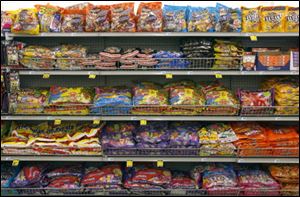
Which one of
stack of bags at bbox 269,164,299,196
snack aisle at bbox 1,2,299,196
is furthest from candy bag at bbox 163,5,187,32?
stack of bags at bbox 269,164,299,196

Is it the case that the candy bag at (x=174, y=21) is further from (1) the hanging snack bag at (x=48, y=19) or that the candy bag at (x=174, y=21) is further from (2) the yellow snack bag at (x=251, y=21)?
(1) the hanging snack bag at (x=48, y=19)

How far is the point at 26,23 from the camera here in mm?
2705

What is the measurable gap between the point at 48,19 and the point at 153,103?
1.24 metres

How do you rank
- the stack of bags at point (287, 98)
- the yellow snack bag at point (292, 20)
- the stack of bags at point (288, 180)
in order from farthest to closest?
1. the stack of bags at point (288, 180)
2. the stack of bags at point (287, 98)
3. the yellow snack bag at point (292, 20)

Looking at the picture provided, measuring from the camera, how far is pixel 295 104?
9.31ft

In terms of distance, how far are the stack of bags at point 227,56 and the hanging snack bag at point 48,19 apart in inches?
59.4

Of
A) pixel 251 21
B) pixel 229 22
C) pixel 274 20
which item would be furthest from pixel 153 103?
pixel 274 20

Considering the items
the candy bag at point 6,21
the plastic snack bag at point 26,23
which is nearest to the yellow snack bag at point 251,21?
the plastic snack bag at point 26,23

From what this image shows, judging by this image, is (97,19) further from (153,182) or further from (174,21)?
(153,182)

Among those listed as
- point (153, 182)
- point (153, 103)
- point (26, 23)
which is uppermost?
point (26, 23)

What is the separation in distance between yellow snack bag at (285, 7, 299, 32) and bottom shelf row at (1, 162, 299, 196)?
136 centimetres

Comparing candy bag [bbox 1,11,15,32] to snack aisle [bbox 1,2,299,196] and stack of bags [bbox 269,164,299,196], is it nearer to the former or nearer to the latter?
snack aisle [bbox 1,2,299,196]

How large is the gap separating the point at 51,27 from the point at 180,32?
119 centimetres

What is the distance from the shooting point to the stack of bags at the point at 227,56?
280 cm
